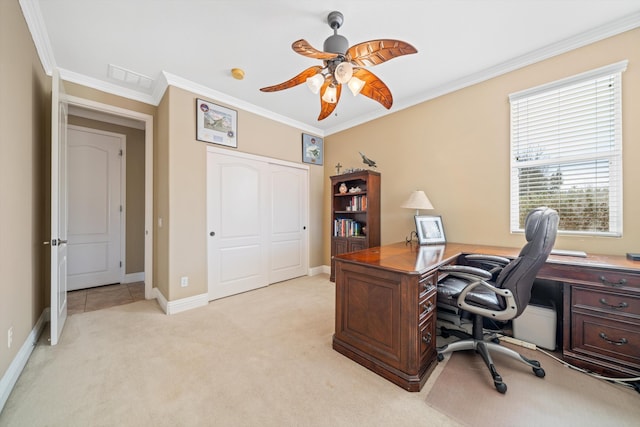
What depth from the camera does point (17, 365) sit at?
164cm

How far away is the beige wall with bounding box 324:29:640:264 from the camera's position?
1.96 metres

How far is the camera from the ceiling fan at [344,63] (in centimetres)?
156

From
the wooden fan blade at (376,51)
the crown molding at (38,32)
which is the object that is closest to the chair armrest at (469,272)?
the wooden fan blade at (376,51)

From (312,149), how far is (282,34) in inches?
92.7

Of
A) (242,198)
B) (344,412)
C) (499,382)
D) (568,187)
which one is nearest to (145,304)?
(242,198)

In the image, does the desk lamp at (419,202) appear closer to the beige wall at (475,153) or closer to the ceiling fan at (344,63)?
the beige wall at (475,153)

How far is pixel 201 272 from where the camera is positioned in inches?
117

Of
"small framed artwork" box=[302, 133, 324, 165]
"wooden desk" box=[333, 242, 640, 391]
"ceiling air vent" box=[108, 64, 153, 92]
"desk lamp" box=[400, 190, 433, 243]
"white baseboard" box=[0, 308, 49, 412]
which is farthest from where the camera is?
"small framed artwork" box=[302, 133, 324, 165]

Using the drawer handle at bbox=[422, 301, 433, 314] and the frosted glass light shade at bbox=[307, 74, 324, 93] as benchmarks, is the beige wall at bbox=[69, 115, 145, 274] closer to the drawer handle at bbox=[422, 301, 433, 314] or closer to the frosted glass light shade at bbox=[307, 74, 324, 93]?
the frosted glass light shade at bbox=[307, 74, 324, 93]

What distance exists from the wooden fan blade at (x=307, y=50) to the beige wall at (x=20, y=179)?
176cm

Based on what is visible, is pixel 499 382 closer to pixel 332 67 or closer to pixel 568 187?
pixel 568 187

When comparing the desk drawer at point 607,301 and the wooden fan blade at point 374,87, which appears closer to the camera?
the desk drawer at point 607,301

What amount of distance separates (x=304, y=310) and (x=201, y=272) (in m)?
1.38

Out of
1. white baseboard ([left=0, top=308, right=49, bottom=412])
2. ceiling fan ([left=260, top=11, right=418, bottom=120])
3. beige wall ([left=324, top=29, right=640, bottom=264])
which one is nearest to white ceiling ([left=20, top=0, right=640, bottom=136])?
beige wall ([left=324, top=29, right=640, bottom=264])
